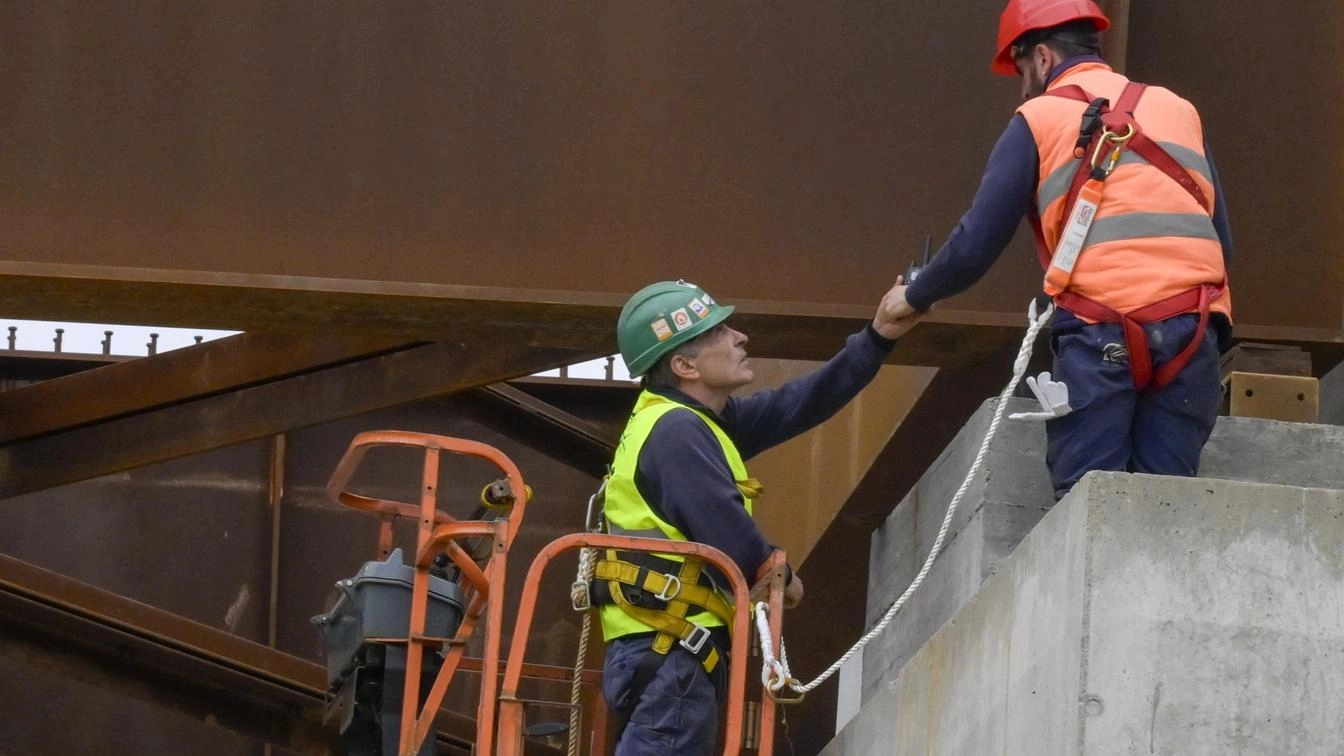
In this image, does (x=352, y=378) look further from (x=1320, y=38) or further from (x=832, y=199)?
(x=1320, y=38)

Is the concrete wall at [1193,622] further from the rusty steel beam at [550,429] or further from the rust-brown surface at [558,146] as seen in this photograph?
the rusty steel beam at [550,429]

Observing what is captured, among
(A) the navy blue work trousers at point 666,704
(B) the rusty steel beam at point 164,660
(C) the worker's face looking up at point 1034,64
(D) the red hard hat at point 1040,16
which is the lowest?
(B) the rusty steel beam at point 164,660

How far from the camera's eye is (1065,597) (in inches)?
183

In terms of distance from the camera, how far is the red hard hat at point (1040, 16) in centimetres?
626

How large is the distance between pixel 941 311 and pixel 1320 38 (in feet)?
6.00

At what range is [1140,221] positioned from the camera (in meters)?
5.77

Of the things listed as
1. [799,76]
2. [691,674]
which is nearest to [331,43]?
[799,76]

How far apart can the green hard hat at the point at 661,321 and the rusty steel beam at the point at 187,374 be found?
250 centimetres

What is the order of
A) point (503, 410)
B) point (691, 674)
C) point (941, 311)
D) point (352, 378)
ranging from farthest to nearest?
1. point (503, 410)
2. point (352, 378)
3. point (941, 311)
4. point (691, 674)

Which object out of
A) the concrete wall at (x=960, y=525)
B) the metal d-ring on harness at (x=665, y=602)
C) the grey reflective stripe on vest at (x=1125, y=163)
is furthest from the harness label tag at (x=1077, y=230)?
the metal d-ring on harness at (x=665, y=602)

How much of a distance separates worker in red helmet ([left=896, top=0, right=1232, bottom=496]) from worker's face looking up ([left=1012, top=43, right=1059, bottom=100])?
9.1 inches

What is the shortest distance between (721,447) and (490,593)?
833 millimetres

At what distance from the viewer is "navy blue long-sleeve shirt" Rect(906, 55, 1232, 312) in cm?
598

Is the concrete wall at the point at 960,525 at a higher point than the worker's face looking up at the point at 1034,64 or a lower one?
lower
